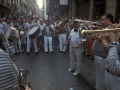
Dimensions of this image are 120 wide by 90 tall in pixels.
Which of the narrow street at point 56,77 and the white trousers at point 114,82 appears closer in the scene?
the white trousers at point 114,82

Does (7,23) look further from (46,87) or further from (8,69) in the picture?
(8,69)

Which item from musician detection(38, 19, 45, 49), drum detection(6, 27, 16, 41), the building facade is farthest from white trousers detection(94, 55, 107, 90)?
the building facade

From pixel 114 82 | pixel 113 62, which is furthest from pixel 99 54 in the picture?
pixel 113 62

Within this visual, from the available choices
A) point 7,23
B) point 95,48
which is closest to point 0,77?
point 95,48

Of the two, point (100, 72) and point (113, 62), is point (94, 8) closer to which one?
point (100, 72)

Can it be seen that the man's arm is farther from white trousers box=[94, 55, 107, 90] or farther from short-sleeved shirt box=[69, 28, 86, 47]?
short-sleeved shirt box=[69, 28, 86, 47]

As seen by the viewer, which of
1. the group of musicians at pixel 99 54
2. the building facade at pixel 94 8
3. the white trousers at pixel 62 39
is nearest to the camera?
the group of musicians at pixel 99 54

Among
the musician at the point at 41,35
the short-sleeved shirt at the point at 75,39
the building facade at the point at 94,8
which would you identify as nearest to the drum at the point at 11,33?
the musician at the point at 41,35

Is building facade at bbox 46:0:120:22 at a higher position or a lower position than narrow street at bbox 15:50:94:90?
higher

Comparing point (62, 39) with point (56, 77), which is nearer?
point (56, 77)

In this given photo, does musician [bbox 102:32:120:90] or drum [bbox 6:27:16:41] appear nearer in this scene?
musician [bbox 102:32:120:90]

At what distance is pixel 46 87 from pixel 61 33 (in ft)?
17.7

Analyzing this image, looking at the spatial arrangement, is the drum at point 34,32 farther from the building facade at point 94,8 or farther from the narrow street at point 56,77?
the building facade at point 94,8

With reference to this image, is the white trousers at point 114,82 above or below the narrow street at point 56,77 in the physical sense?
above
